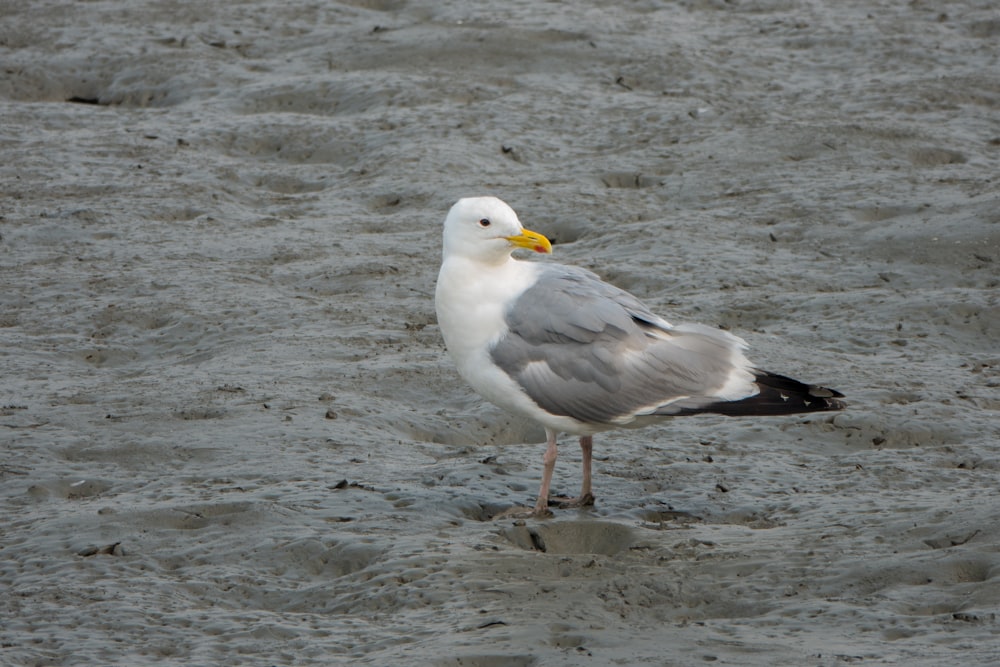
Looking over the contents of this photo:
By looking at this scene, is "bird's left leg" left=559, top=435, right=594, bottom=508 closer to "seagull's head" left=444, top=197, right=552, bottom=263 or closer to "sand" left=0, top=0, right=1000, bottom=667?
"sand" left=0, top=0, right=1000, bottom=667

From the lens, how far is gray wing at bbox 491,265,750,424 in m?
5.84

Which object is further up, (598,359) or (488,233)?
(488,233)

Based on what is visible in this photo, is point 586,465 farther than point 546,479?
Yes

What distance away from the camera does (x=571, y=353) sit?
232 inches

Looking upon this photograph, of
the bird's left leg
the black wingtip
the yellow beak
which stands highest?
the yellow beak

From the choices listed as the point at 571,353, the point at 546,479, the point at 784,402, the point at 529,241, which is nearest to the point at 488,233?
the point at 529,241

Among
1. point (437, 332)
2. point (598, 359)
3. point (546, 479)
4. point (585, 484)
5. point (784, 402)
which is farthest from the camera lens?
point (437, 332)

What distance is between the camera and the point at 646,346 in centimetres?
593

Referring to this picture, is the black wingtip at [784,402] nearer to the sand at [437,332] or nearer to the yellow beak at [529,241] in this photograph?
the sand at [437,332]

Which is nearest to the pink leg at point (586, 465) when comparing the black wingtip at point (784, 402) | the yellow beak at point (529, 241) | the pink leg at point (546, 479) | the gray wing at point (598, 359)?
the pink leg at point (546, 479)

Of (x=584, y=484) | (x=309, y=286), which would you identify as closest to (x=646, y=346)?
(x=584, y=484)

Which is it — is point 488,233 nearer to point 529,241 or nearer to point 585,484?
point 529,241

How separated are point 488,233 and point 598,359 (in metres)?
0.73

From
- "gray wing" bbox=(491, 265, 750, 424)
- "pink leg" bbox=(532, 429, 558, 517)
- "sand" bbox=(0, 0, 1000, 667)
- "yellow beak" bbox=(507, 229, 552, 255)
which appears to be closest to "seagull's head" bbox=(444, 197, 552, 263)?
"yellow beak" bbox=(507, 229, 552, 255)
